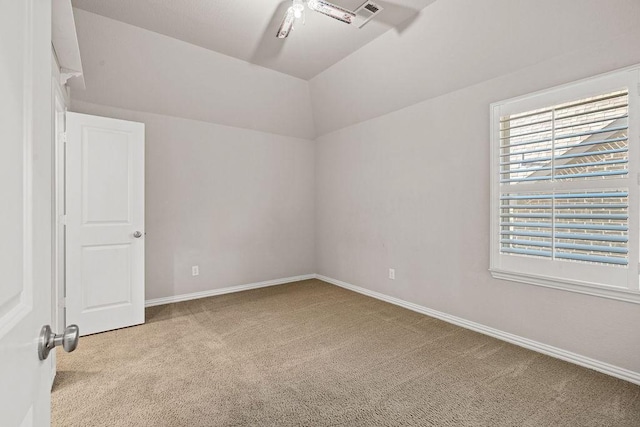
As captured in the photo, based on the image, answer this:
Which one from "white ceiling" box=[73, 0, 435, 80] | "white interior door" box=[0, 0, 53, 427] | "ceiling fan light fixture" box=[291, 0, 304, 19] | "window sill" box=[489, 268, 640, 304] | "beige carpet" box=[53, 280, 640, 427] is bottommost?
"beige carpet" box=[53, 280, 640, 427]

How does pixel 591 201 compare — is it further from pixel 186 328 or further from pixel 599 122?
pixel 186 328

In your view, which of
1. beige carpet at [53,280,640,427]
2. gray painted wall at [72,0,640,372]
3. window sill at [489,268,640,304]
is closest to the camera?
beige carpet at [53,280,640,427]

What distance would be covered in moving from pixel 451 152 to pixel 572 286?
157cm

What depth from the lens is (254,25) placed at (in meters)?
3.00

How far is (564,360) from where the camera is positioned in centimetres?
248

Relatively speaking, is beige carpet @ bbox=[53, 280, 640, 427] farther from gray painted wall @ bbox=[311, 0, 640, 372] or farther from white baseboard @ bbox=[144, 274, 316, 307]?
white baseboard @ bbox=[144, 274, 316, 307]

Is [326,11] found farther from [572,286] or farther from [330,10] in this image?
[572,286]

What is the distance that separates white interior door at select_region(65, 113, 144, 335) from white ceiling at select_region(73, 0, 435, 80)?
0.99 meters

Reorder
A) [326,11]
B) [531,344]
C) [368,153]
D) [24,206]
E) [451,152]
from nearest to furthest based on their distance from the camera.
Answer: [24,206], [326,11], [531,344], [451,152], [368,153]

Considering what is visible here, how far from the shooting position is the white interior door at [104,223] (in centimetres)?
292

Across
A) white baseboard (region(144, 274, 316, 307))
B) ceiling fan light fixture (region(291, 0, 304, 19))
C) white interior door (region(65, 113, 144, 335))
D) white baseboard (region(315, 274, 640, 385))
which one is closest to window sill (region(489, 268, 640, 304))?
white baseboard (region(315, 274, 640, 385))

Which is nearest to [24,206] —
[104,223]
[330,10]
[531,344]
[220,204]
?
[330,10]

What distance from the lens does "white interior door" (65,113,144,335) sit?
2916 millimetres

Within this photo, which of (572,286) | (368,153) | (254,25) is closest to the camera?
(572,286)
